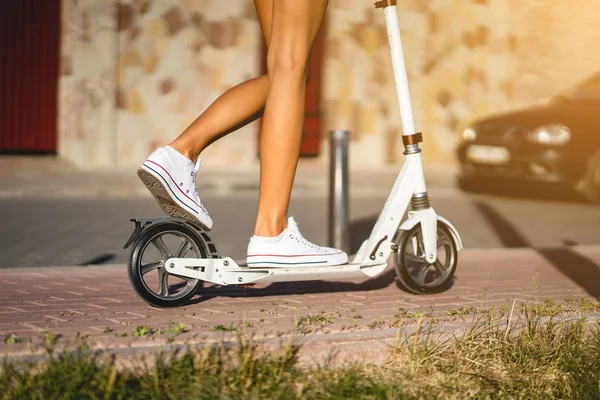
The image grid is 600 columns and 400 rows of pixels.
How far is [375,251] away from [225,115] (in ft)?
3.06

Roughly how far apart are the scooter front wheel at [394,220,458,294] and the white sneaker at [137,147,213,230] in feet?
3.14

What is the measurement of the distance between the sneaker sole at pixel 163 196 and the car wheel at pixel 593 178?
29.1ft

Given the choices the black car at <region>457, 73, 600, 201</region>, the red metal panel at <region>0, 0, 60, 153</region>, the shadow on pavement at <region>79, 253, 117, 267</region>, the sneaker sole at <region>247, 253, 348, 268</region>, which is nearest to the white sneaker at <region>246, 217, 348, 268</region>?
the sneaker sole at <region>247, 253, 348, 268</region>

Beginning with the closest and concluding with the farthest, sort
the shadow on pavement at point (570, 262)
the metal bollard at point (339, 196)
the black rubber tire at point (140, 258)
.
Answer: the black rubber tire at point (140, 258) → the shadow on pavement at point (570, 262) → the metal bollard at point (339, 196)

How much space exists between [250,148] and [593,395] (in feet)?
40.8

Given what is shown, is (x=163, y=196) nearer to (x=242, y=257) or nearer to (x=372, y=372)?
(x=372, y=372)

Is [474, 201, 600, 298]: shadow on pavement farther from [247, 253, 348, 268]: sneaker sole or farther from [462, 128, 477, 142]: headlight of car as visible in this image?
[462, 128, 477, 142]: headlight of car

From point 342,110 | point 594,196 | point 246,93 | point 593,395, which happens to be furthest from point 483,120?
point 593,395

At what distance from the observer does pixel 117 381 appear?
313 cm

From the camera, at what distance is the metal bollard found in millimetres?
6805

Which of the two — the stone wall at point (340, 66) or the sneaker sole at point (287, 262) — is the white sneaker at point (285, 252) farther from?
the stone wall at point (340, 66)

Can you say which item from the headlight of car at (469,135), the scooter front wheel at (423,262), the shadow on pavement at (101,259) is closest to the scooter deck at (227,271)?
the scooter front wheel at (423,262)

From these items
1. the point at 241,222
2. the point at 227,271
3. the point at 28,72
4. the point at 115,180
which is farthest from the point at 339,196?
the point at 28,72

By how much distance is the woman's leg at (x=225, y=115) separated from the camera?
430 centimetres
